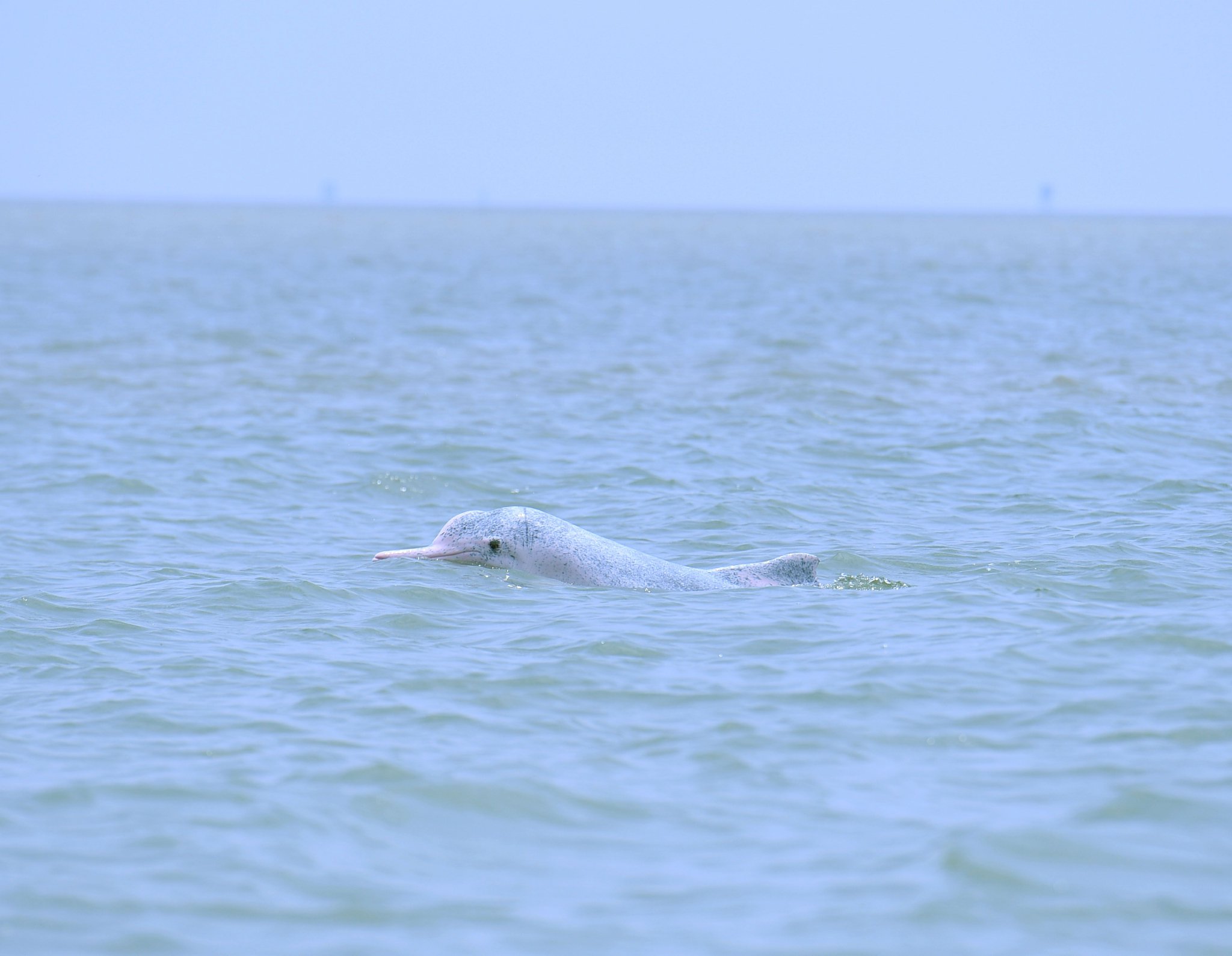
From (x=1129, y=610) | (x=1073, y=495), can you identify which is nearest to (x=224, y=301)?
(x=1073, y=495)

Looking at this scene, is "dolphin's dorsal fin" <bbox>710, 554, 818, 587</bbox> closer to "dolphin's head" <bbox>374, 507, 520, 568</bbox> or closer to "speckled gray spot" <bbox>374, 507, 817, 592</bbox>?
"speckled gray spot" <bbox>374, 507, 817, 592</bbox>

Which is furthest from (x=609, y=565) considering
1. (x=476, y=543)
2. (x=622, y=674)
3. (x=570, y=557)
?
(x=622, y=674)

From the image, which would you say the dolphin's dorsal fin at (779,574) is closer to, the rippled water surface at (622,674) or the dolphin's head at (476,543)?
the rippled water surface at (622,674)

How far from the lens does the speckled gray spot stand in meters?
12.2

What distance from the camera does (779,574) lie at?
12.1m

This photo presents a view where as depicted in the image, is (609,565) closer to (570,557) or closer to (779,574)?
(570,557)

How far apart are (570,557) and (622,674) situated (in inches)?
113

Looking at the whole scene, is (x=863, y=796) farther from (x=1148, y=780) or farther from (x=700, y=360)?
(x=700, y=360)

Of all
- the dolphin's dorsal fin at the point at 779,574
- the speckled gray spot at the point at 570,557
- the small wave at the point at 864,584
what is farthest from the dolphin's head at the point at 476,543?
the small wave at the point at 864,584

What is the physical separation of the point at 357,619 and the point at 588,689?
2423 millimetres

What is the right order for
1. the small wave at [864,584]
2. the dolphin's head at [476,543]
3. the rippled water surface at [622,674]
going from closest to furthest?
1. the rippled water surface at [622,674]
2. the small wave at [864,584]
3. the dolphin's head at [476,543]

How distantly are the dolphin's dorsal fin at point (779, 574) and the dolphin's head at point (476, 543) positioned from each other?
1835mm

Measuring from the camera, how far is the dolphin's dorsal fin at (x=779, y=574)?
39.8ft

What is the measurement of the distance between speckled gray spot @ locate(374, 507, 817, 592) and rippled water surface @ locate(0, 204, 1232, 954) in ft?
1.04
